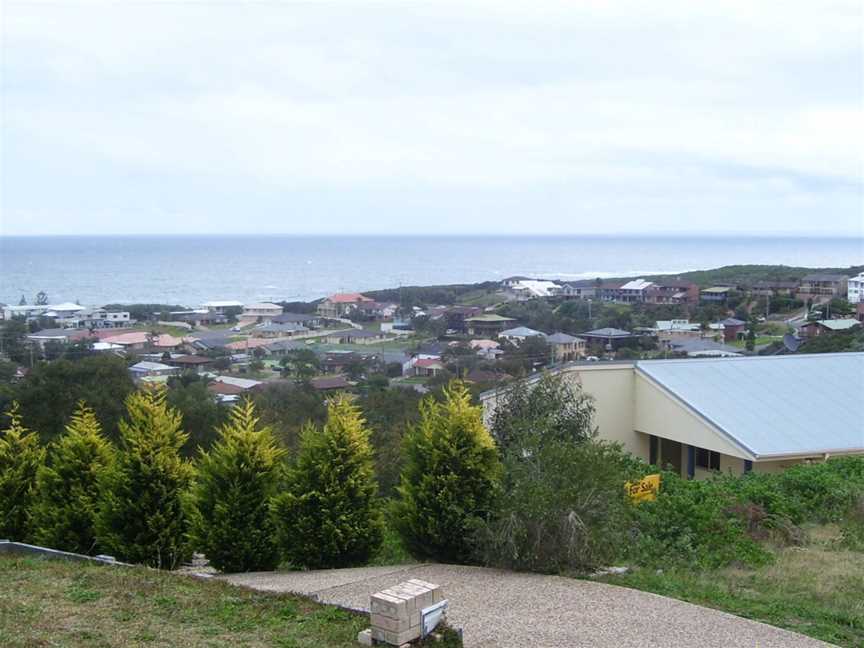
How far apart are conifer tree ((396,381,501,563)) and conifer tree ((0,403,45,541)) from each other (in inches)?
222

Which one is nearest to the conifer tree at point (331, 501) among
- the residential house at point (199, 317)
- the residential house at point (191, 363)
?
the residential house at point (191, 363)

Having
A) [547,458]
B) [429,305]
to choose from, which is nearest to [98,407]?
[547,458]

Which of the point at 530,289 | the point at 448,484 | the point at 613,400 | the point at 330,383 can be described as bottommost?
the point at 330,383

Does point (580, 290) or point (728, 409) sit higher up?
point (580, 290)

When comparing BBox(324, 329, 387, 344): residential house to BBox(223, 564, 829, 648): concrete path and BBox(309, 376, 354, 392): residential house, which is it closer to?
BBox(309, 376, 354, 392): residential house

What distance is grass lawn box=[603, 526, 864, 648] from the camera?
8.57 metres

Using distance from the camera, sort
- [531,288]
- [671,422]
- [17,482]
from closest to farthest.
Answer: [17,482]
[671,422]
[531,288]

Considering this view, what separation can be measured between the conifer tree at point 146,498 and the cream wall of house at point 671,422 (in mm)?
12582

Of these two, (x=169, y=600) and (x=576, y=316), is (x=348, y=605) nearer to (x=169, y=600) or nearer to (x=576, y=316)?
(x=169, y=600)

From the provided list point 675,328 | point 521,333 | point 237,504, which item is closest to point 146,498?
→ point 237,504

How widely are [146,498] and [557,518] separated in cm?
525

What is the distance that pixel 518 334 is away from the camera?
138 feet

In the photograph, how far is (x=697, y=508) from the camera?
12.8 meters

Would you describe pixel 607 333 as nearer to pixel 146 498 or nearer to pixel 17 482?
pixel 17 482
